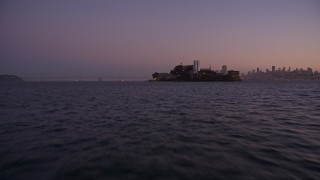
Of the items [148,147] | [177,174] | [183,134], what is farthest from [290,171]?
[183,134]

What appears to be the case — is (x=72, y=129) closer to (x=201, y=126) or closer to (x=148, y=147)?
(x=148, y=147)

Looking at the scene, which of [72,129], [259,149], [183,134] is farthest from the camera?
[72,129]

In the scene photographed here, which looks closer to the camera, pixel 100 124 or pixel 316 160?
pixel 316 160

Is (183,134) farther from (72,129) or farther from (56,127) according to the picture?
(56,127)

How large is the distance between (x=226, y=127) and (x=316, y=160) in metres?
7.51

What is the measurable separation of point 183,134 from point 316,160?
703 centimetres

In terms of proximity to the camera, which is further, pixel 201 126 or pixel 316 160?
pixel 201 126

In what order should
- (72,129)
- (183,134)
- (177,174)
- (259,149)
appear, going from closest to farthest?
(177,174) → (259,149) → (183,134) → (72,129)

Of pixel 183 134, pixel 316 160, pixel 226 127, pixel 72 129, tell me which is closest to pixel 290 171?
pixel 316 160

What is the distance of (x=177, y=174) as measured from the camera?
340 inches

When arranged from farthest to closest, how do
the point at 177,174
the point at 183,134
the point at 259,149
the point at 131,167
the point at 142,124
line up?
the point at 142,124 → the point at 183,134 → the point at 259,149 → the point at 131,167 → the point at 177,174

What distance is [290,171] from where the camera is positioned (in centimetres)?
877

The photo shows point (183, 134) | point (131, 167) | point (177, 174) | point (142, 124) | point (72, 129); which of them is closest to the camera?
point (177, 174)

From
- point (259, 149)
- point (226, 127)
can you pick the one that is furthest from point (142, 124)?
point (259, 149)
